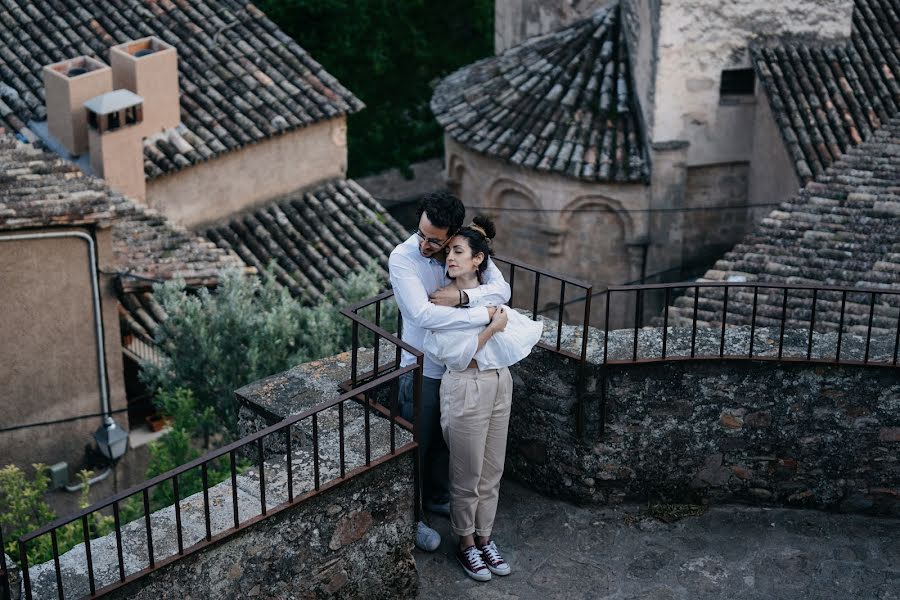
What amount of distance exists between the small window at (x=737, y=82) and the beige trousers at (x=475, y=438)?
12.5 metres

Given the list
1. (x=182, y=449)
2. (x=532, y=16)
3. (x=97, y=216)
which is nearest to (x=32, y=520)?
(x=182, y=449)

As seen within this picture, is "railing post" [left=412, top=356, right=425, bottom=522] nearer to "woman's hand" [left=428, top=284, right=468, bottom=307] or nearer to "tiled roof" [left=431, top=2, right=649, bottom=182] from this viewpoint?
"woman's hand" [left=428, top=284, right=468, bottom=307]

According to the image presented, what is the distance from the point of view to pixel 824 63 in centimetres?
1764

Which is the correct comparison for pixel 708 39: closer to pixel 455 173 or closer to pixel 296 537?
pixel 455 173

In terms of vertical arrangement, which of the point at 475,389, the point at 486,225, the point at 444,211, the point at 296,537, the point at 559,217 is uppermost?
the point at 444,211

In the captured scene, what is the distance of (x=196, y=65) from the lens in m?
16.3

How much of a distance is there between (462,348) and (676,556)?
1.78 meters

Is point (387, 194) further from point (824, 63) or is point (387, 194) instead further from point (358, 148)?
point (824, 63)

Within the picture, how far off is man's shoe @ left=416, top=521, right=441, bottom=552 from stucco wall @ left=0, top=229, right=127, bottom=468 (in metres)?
6.26

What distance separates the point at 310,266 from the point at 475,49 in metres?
11.0

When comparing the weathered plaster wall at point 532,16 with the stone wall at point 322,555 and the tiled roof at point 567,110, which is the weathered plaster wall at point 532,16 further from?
the stone wall at point 322,555

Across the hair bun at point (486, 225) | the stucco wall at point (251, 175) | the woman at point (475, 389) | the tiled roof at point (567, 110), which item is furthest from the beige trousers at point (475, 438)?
the tiled roof at point (567, 110)

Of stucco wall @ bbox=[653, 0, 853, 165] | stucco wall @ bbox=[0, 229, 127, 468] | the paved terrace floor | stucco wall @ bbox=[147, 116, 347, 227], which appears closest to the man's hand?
the paved terrace floor

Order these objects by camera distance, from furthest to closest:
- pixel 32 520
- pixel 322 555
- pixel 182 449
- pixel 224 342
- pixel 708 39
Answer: pixel 708 39
pixel 224 342
pixel 32 520
pixel 182 449
pixel 322 555
